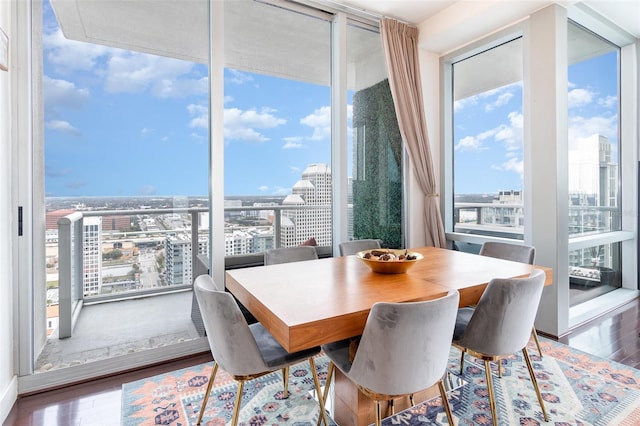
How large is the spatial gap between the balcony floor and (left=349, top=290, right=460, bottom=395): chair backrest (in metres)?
1.87

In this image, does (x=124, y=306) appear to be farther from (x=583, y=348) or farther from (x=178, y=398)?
(x=583, y=348)

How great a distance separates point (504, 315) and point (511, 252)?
1.23 metres

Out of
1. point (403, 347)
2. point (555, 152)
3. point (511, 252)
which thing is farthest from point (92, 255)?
point (555, 152)

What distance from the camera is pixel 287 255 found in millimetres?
2631

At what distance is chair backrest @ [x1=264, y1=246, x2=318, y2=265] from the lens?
2.57 m

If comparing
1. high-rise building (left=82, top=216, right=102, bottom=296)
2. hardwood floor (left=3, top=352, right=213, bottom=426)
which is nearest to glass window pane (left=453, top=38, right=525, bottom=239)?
hardwood floor (left=3, top=352, right=213, bottom=426)

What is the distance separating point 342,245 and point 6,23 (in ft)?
8.69

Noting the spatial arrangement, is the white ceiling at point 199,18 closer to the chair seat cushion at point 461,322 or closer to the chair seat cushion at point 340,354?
the chair seat cushion at point 340,354

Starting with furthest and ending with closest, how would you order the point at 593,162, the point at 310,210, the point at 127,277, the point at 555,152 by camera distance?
1. the point at 593,162
2. the point at 310,210
3. the point at 555,152
4. the point at 127,277

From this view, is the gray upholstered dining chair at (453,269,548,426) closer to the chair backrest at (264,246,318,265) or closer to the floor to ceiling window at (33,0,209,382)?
the chair backrest at (264,246,318,265)

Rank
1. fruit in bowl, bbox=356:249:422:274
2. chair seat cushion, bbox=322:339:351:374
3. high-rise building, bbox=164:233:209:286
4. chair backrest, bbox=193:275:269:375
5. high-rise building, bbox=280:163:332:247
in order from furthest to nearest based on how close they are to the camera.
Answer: high-rise building, bbox=280:163:332:247, high-rise building, bbox=164:233:209:286, fruit in bowl, bbox=356:249:422:274, chair seat cushion, bbox=322:339:351:374, chair backrest, bbox=193:275:269:375

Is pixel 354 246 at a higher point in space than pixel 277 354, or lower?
higher

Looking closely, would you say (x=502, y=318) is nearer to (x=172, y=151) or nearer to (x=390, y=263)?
(x=390, y=263)

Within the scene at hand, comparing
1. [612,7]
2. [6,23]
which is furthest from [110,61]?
[612,7]
